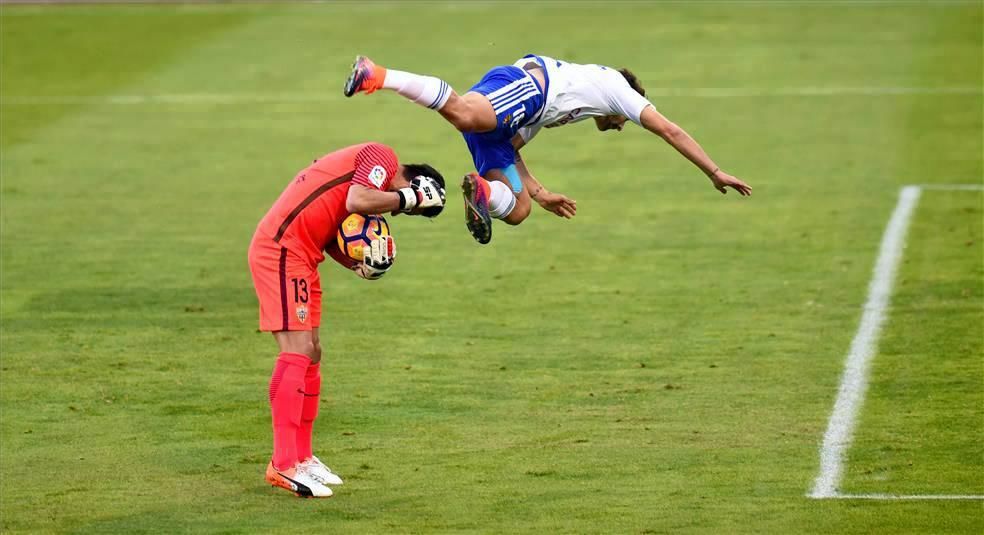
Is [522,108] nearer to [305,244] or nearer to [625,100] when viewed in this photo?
[625,100]

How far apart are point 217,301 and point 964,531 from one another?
31.1 feet

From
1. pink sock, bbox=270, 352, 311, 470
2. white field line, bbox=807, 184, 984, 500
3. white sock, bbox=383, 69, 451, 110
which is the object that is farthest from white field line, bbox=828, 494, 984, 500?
white sock, bbox=383, 69, 451, 110

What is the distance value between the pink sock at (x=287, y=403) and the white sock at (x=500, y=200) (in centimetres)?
198

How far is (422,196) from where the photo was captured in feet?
39.8

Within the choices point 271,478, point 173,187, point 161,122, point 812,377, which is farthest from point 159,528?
point 161,122

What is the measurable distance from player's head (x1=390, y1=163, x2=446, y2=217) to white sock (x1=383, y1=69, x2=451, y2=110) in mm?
458

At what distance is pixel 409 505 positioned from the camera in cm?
1222

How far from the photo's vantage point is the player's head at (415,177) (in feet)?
40.2

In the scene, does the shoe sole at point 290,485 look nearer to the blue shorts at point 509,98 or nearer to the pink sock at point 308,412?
the pink sock at point 308,412

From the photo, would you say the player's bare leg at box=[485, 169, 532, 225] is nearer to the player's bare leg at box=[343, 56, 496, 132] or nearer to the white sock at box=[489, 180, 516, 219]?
the white sock at box=[489, 180, 516, 219]

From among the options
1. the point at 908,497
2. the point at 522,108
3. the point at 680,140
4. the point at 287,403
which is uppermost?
the point at 522,108

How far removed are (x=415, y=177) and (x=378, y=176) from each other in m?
0.34

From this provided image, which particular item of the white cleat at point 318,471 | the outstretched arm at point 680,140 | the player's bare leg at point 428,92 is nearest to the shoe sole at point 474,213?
the player's bare leg at point 428,92

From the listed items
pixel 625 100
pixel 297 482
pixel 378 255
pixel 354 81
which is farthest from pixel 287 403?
pixel 625 100
